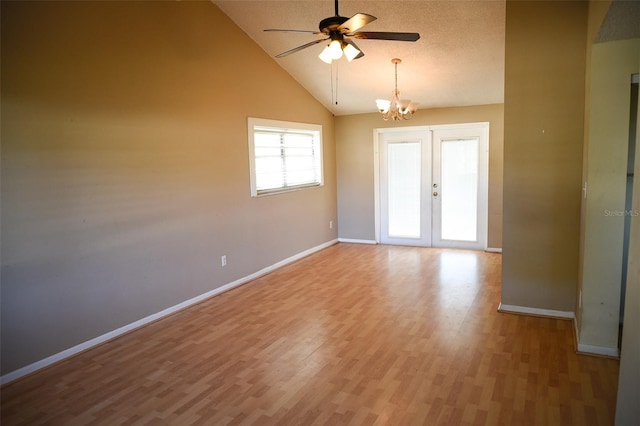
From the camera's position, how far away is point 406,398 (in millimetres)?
2564

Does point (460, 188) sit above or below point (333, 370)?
above

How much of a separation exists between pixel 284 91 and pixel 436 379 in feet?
13.9

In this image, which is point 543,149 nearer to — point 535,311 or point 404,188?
point 535,311

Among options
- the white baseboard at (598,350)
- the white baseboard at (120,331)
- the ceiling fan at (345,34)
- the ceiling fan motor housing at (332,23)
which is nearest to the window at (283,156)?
the white baseboard at (120,331)

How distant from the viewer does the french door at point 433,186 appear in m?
6.39

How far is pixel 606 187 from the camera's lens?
2.95m

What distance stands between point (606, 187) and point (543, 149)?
2.36ft

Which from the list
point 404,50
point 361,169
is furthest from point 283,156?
point 404,50

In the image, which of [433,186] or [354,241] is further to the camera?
[354,241]

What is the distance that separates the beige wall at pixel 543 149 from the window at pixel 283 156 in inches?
115

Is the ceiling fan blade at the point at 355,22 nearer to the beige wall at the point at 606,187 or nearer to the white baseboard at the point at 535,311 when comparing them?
the beige wall at the point at 606,187

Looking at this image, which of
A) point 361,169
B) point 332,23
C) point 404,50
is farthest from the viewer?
point 361,169

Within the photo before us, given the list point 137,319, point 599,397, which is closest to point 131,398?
point 137,319

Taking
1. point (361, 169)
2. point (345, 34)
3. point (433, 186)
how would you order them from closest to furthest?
point (345, 34) → point (433, 186) → point (361, 169)
